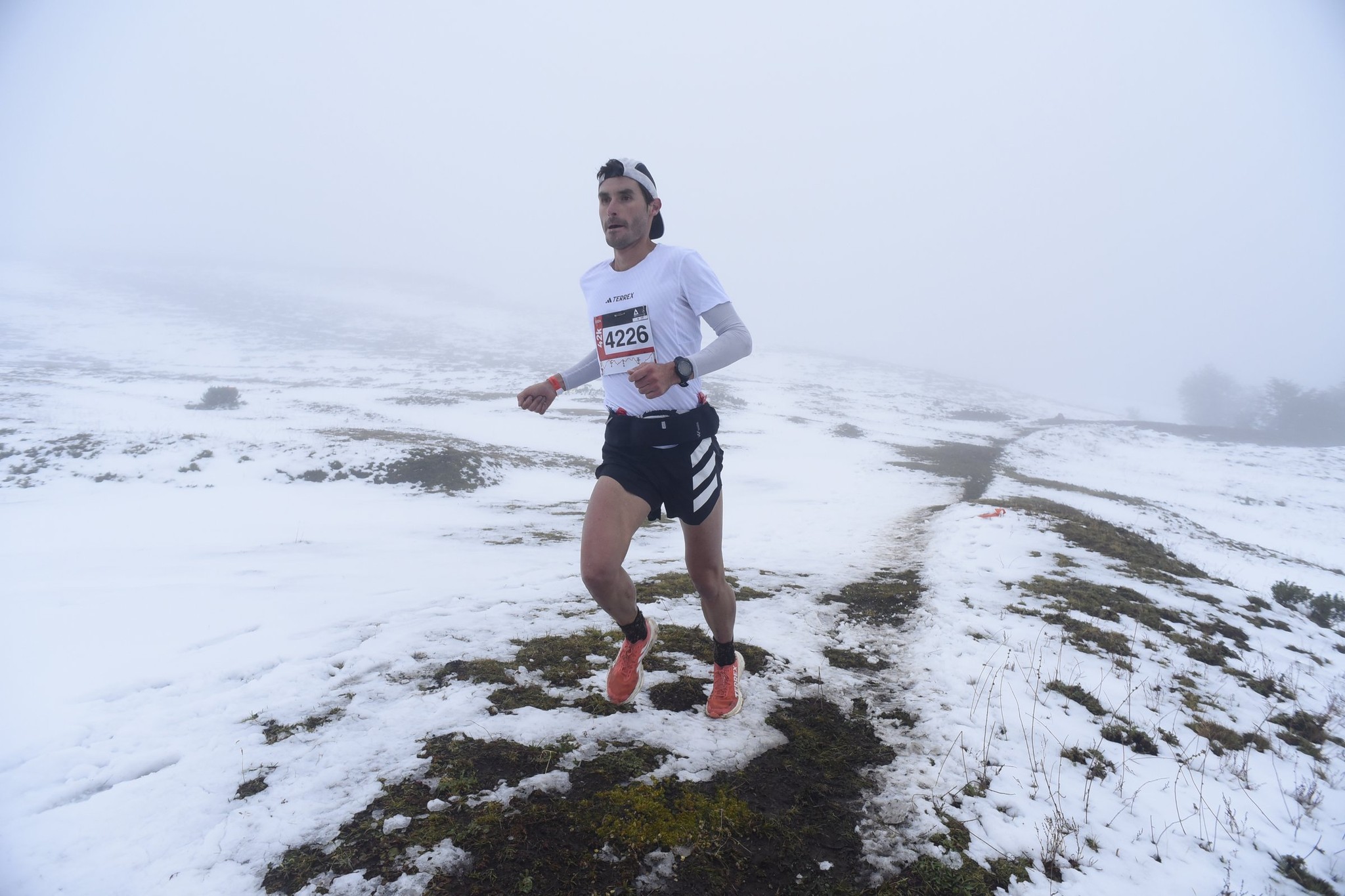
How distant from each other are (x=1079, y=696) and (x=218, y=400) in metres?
38.4

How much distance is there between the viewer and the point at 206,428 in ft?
69.2

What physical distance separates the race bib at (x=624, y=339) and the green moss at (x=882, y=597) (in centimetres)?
426

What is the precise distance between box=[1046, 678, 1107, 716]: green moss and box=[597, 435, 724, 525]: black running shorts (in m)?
3.38

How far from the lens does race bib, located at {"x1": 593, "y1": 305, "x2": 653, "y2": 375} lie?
11.7ft

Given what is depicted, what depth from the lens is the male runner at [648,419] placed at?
3.40m

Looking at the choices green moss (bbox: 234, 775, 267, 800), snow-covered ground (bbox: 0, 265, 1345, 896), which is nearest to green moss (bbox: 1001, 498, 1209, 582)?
snow-covered ground (bbox: 0, 265, 1345, 896)

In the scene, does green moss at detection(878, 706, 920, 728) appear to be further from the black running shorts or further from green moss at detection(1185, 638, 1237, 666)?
green moss at detection(1185, 638, 1237, 666)

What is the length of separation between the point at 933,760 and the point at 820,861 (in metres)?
1.26

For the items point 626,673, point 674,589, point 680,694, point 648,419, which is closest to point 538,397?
point 648,419

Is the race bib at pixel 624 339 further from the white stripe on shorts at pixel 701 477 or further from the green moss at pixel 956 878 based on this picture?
the green moss at pixel 956 878

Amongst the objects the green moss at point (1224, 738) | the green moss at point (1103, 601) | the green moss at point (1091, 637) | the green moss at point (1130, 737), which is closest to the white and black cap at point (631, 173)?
the green moss at point (1130, 737)

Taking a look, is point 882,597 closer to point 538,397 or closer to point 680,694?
point 680,694

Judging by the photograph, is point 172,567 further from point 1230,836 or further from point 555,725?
point 1230,836

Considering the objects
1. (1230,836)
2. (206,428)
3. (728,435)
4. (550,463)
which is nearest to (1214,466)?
(728,435)
